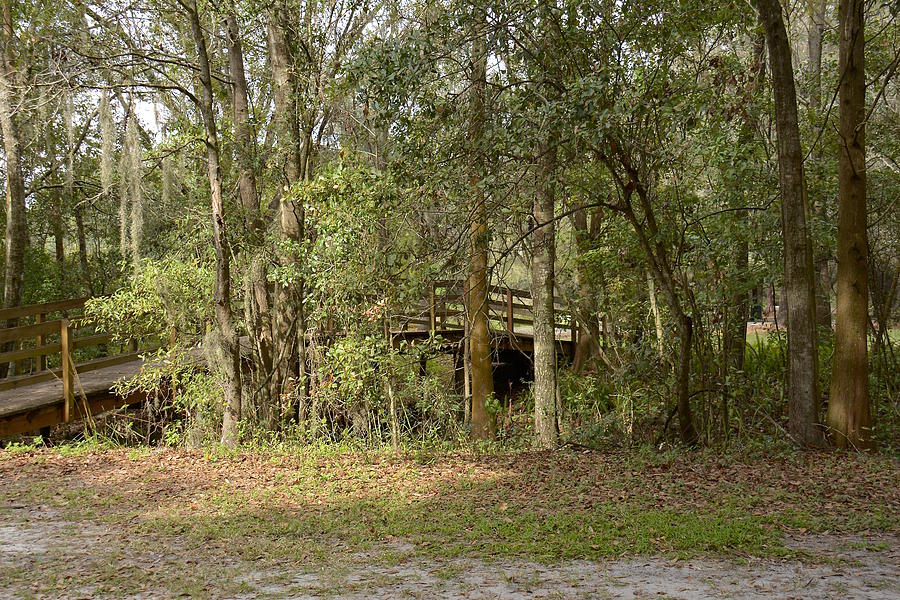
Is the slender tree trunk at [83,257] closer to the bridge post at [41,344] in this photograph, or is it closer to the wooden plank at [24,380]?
the bridge post at [41,344]

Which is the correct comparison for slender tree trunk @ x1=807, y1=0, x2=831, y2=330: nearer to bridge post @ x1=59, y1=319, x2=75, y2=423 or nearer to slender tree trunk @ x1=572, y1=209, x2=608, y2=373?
slender tree trunk @ x1=572, y1=209, x2=608, y2=373

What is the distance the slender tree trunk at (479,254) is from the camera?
8750mm

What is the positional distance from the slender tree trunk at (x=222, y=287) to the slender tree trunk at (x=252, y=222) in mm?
823

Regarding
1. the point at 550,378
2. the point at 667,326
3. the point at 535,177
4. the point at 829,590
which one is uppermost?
the point at 535,177

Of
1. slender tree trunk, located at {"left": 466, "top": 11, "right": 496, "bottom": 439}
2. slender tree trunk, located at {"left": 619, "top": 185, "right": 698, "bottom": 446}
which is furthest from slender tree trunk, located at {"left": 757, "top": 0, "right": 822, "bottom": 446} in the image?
slender tree trunk, located at {"left": 466, "top": 11, "right": 496, "bottom": 439}

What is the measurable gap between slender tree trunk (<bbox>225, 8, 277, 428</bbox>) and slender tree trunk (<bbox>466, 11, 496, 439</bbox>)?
314 centimetres

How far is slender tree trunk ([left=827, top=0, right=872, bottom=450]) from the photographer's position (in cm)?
859

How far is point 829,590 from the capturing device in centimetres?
443

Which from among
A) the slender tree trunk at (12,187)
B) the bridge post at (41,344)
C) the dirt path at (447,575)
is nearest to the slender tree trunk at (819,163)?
the dirt path at (447,575)

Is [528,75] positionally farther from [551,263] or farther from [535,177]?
[551,263]

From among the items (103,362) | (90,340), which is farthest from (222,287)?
(103,362)

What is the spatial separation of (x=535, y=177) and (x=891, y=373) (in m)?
7.05

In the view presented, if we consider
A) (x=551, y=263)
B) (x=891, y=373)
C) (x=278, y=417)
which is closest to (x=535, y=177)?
(x=551, y=263)

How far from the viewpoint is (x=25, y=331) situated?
1136cm
